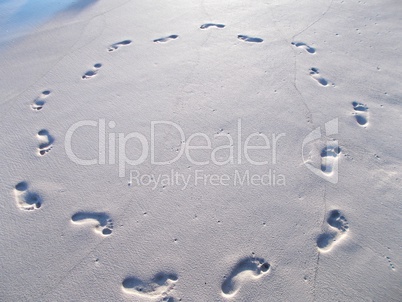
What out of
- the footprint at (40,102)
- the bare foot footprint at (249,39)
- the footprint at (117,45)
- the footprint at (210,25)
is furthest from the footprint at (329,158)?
the footprint at (40,102)

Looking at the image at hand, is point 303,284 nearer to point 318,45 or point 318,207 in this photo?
point 318,207

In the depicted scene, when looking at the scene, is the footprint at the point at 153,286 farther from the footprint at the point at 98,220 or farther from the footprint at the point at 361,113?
the footprint at the point at 361,113

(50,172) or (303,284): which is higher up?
(50,172)

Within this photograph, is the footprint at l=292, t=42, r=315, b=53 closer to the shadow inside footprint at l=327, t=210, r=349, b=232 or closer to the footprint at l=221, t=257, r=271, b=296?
the shadow inside footprint at l=327, t=210, r=349, b=232

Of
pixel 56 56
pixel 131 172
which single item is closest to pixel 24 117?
pixel 56 56

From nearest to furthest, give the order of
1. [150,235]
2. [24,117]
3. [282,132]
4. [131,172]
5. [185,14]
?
[150,235] → [131,172] → [282,132] → [24,117] → [185,14]

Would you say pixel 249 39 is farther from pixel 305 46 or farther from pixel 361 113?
pixel 361 113
